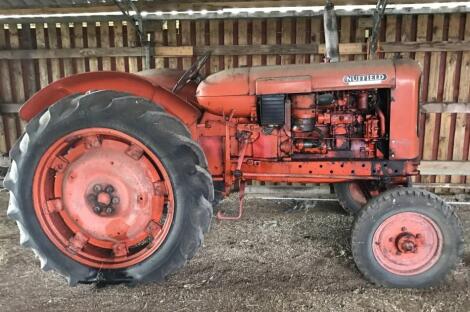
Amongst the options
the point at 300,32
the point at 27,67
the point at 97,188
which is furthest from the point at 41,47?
the point at 97,188

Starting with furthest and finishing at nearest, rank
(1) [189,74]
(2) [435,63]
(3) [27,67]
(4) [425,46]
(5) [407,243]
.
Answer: (3) [27,67], (2) [435,63], (4) [425,46], (1) [189,74], (5) [407,243]

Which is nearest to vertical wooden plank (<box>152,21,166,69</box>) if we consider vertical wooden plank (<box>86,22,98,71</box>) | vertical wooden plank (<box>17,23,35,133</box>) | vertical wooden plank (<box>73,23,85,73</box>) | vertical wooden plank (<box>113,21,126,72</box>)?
vertical wooden plank (<box>113,21,126,72</box>)

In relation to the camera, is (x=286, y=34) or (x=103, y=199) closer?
(x=103, y=199)

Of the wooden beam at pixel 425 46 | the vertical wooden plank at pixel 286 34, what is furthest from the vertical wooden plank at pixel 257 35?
the wooden beam at pixel 425 46

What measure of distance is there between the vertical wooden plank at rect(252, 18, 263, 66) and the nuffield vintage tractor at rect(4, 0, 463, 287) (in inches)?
87.3

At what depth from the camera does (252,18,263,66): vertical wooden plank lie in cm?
529

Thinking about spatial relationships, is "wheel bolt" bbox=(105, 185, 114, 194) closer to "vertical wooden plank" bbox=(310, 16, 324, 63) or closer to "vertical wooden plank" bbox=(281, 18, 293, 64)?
"vertical wooden plank" bbox=(281, 18, 293, 64)

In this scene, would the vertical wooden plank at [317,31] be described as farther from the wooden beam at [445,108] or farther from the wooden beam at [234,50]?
the wooden beam at [445,108]

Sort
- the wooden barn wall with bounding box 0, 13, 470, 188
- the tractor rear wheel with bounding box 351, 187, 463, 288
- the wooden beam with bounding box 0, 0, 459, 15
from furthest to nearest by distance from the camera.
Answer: the wooden barn wall with bounding box 0, 13, 470, 188 → the wooden beam with bounding box 0, 0, 459, 15 → the tractor rear wheel with bounding box 351, 187, 463, 288

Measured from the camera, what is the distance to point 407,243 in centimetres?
288

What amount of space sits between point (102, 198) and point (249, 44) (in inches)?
128

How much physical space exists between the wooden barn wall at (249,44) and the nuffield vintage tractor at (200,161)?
2.26m

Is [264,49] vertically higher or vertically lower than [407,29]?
lower

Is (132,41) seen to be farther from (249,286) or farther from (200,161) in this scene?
(249,286)
